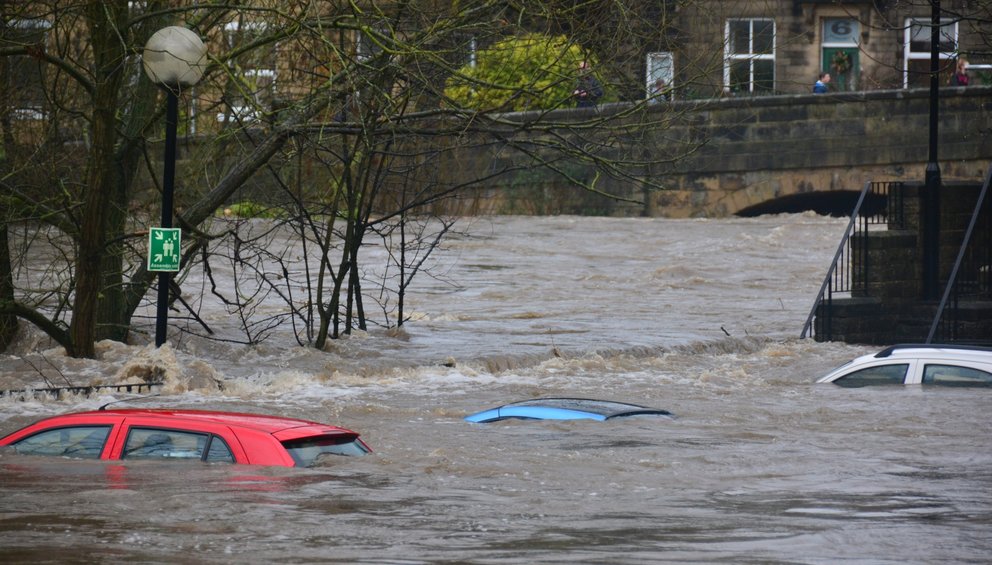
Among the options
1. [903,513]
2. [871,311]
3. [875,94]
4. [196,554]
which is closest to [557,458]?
[903,513]

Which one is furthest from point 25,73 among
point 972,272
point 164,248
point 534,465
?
point 972,272

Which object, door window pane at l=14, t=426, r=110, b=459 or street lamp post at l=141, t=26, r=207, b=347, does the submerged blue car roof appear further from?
street lamp post at l=141, t=26, r=207, b=347

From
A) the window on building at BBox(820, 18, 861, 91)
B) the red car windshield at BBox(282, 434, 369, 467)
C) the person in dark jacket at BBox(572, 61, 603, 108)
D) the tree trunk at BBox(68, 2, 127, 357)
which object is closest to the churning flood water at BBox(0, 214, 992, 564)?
the red car windshield at BBox(282, 434, 369, 467)

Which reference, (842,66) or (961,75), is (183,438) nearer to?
(961,75)

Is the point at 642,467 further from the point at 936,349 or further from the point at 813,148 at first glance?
the point at 813,148

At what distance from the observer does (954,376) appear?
545 inches

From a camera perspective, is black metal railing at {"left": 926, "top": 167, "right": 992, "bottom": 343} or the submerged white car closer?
the submerged white car

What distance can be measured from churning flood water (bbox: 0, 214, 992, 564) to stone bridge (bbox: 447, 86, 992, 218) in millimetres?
14759

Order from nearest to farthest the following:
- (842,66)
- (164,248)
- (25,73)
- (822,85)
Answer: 1. (164,248)
2. (25,73)
3. (822,85)
4. (842,66)

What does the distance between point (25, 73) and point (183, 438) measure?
11.7 meters

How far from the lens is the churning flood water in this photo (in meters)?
8.27

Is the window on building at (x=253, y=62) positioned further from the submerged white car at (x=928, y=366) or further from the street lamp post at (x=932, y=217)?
the street lamp post at (x=932, y=217)

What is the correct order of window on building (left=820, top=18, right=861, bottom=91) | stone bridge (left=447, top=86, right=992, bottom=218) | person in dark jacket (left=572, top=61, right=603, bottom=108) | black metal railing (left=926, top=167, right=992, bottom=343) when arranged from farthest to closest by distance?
1. window on building (left=820, top=18, right=861, bottom=91)
2. stone bridge (left=447, top=86, right=992, bottom=218)
3. black metal railing (left=926, top=167, right=992, bottom=343)
4. person in dark jacket (left=572, top=61, right=603, bottom=108)

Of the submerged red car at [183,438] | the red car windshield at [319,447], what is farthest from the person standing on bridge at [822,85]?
the submerged red car at [183,438]
